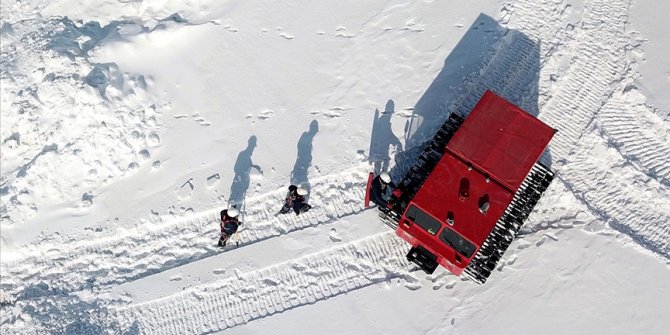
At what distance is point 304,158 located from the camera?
42.7 ft

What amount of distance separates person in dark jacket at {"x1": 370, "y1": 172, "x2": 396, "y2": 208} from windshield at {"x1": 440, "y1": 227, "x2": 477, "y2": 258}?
61.7 inches

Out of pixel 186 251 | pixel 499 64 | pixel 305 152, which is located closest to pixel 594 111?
pixel 499 64

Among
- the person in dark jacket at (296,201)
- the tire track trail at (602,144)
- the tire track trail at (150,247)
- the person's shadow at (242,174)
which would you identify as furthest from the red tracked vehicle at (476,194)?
the person's shadow at (242,174)

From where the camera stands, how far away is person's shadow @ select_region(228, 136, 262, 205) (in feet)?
41.7

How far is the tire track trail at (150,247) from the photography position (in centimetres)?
1225

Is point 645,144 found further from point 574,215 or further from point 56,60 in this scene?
point 56,60

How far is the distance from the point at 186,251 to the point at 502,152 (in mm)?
7119

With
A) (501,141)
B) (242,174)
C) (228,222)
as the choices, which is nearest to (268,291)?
(228,222)

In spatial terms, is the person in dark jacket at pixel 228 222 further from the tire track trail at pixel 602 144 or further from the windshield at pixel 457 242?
the tire track trail at pixel 602 144

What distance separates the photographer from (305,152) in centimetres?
1305

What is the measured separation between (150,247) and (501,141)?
26.2ft

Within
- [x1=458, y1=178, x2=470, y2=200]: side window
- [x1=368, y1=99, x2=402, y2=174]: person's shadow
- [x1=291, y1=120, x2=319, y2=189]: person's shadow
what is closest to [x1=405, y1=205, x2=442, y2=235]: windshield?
[x1=458, y1=178, x2=470, y2=200]: side window

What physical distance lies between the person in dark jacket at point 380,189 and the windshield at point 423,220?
0.94 m

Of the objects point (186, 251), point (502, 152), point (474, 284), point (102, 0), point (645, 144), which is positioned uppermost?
→ point (645, 144)
